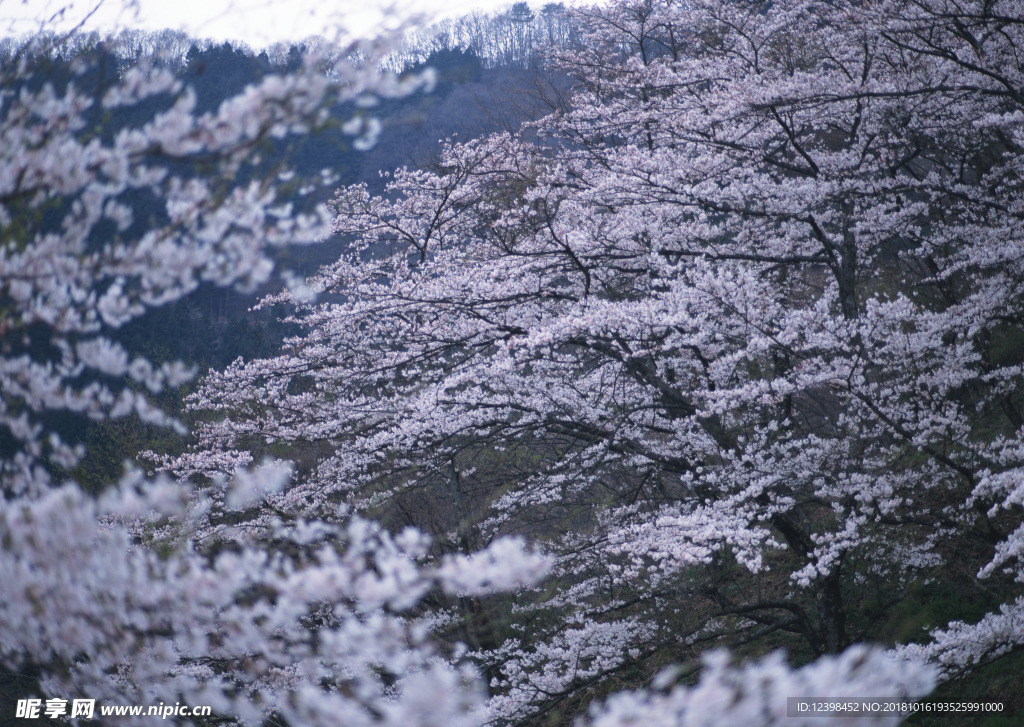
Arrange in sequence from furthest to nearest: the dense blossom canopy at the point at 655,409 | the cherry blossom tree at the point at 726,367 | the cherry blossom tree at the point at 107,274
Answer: the cherry blossom tree at the point at 726,367, the dense blossom canopy at the point at 655,409, the cherry blossom tree at the point at 107,274

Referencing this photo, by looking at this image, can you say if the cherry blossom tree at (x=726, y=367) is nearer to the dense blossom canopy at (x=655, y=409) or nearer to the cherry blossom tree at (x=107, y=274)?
the dense blossom canopy at (x=655, y=409)

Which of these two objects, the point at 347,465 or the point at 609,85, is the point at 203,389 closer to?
the point at 347,465

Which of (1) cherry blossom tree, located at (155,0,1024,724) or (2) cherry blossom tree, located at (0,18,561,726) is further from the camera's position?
(1) cherry blossom tree, located at (155,0,1024,724)

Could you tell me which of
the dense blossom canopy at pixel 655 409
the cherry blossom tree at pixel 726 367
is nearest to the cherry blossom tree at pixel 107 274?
the dense blossom canopy at pixel 655 409

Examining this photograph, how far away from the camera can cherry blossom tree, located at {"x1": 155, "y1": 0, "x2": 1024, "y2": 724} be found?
4.99 meters

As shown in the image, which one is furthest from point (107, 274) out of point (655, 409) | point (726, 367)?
point (655, 409)

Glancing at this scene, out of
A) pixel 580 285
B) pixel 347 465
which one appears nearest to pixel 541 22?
pixel 580 285

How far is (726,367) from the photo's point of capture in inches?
210

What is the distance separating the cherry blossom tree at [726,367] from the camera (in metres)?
4.99

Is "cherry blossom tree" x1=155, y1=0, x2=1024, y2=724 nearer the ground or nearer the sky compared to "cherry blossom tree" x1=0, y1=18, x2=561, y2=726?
nearer the sky

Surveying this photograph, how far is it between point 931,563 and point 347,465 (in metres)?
5.95

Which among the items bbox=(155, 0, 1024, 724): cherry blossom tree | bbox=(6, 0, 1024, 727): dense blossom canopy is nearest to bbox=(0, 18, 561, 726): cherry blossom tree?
bbox=(6, 0, 1024, 727): dense blossom canopy

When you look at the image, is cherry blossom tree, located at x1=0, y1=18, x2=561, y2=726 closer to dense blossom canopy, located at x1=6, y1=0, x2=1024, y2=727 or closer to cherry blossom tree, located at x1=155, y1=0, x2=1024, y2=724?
dense blossom canopy, located at x1=6, y1=0, x2=1024, y2=727

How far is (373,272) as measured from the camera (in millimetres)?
9117
